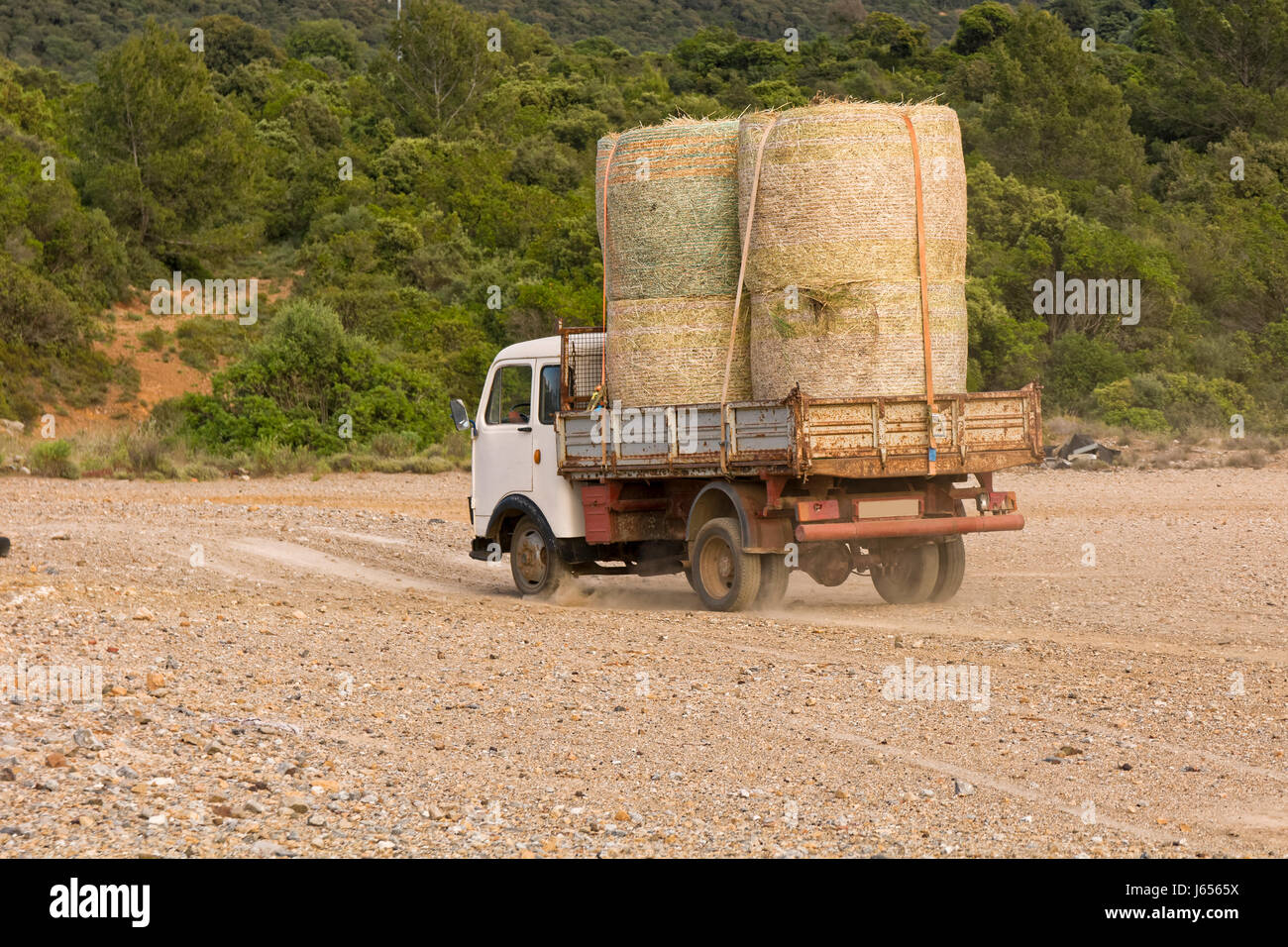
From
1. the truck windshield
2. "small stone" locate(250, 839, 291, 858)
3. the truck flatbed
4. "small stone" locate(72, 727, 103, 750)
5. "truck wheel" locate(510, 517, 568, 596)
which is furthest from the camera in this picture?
the truck windshield

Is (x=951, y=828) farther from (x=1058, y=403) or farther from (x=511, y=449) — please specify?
(x=1058, y=403)

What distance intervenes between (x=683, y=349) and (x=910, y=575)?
2.82 meters

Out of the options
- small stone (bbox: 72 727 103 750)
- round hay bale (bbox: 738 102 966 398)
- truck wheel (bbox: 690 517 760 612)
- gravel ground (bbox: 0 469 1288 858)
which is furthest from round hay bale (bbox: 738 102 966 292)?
small stone (bbox: 72 727 103 750)

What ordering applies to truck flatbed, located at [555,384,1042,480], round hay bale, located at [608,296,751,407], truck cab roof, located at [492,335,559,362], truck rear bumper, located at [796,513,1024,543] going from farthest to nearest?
truck cab roof, located at [492,335,559,362] < round hay bale, located at [608,296,751,407] < truck rear bumper, located at [796,513,1024,543] < truck flatbed, located at [555,384,1042,480]

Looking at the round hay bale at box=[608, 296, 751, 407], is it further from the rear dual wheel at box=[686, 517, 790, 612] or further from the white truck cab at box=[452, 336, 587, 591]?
the white truck cab at box=[452, 336, 587, 591]

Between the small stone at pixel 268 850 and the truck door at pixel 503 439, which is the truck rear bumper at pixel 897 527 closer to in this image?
the truck door at pixel 503 439

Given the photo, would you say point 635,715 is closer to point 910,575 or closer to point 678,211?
point 678,211

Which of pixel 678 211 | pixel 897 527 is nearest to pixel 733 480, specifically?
pixel 897 527

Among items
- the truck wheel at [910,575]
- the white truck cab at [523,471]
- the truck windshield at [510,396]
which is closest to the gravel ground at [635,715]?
the truck wheel at [910,575]

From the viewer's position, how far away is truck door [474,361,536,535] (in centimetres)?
1422

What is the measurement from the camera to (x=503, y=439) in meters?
14.4

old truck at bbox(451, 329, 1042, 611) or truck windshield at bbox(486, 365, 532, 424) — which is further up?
truck windshield at bbox(486, 365, 532, 424)

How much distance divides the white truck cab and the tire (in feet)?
6.61

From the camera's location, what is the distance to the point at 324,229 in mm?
48750
